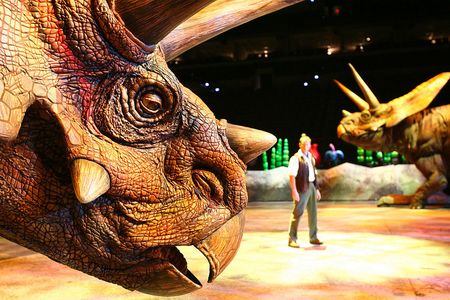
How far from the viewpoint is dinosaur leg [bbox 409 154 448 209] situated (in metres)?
9.07

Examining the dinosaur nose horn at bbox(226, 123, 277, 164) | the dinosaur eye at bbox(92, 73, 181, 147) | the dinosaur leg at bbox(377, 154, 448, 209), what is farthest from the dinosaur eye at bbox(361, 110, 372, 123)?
the dinosaur eye at bbox(92, 73, 181, 147)

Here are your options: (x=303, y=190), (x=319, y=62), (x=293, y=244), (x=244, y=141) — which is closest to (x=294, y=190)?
(x=303, y=190)

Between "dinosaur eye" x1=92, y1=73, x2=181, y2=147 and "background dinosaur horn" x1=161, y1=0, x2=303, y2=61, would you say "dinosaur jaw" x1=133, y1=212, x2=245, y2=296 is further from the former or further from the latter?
"background dinosaur horn" x1=161, y1=0, x2=303, y2=61

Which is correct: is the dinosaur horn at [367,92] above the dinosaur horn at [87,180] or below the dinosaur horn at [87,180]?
above

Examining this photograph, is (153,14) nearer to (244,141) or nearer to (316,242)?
(244,141)

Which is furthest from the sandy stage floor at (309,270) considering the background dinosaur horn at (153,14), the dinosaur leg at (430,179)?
the background dinosaur horn at (153,14)

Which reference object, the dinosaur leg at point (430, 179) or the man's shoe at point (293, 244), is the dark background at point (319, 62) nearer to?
the dinosaur leg at point (430, 179)

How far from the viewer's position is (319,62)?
13492 millimetres

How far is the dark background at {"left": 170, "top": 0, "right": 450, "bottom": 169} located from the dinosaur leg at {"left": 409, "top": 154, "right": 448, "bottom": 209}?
387 centimetres

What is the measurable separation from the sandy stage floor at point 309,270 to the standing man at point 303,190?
0.19 metres

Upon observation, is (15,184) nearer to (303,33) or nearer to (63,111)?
(63,111)

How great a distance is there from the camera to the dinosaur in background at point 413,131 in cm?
923

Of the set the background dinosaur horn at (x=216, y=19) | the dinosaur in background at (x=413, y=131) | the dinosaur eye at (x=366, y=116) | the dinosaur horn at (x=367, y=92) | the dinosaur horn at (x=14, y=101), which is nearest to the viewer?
the dinosaur horn at (x=14, y=101)

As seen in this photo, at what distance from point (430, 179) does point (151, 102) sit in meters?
9.21
